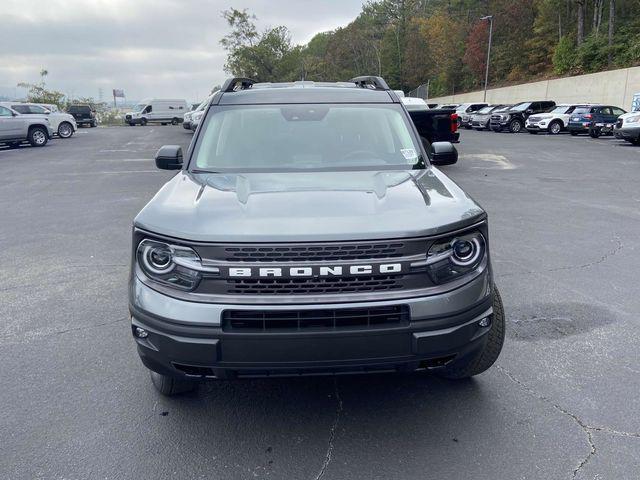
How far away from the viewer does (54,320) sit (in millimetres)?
→ 4480

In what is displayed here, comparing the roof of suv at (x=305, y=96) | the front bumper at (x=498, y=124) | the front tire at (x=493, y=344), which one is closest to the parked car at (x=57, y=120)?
the front bumper at (x=498, y=124)

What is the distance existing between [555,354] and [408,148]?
5.82 ft

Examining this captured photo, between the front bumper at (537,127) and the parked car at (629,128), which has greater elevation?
the parked car at (629,128)

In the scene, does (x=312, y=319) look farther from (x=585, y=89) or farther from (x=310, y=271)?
(x=585, y=89)

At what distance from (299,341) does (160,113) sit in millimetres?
52580

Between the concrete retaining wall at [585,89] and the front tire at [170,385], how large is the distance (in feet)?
124

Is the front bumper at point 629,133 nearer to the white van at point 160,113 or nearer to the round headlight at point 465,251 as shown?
the round headlight at point 465,251

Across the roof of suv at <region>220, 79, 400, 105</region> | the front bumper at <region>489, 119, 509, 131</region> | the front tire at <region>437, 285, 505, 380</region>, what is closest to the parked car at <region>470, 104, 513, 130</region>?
the front bumper at <region>489, 119, 509, 131</region>

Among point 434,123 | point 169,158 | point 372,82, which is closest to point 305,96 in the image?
point 372,82

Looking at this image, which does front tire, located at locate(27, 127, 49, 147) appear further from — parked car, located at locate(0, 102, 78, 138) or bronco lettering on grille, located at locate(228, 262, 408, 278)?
bronco lettering on grille, located at locate(228, 262, 408, 278)

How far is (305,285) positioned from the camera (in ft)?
8.23

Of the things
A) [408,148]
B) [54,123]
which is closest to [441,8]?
[54,123]

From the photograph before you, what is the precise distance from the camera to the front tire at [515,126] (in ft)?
106

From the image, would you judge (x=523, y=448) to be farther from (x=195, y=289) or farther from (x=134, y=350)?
(x=134, y=350)
